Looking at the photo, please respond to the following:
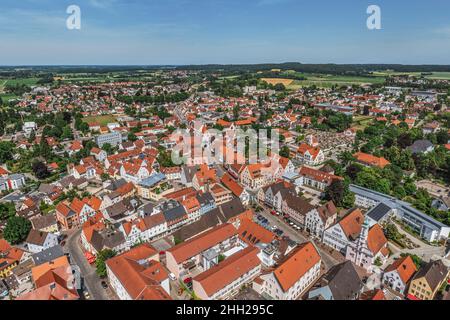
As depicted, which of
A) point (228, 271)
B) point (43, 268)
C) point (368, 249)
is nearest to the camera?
point (228, 271)

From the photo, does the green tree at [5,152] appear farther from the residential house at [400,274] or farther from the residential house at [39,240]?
the residential house at [400,274]

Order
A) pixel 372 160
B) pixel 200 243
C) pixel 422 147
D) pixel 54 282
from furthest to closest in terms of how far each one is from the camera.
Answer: pixel 422 147
pixel 372 160
pixel 200 243
pixel 54 282

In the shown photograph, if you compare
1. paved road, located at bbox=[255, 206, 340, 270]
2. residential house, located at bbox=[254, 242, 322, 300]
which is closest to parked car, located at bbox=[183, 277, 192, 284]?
residential house, located at bbox=[254, 242, 322, 300]

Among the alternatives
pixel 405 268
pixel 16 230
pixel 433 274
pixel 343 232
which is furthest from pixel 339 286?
pixel 16 230

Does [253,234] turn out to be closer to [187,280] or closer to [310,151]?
[187,280]

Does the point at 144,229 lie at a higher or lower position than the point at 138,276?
higher

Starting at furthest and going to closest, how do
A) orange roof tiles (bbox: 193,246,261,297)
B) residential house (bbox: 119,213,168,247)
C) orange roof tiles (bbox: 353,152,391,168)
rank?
orange roof tiles (bbox: 353,152,391,168) < residential house (bbox: 119,213,168,247) < orange roof tiles (bbox: 193,246,261,297)

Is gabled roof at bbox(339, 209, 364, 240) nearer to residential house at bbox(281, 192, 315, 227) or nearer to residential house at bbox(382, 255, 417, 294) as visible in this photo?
residential house at bbox(281, 192, 315, 227)
